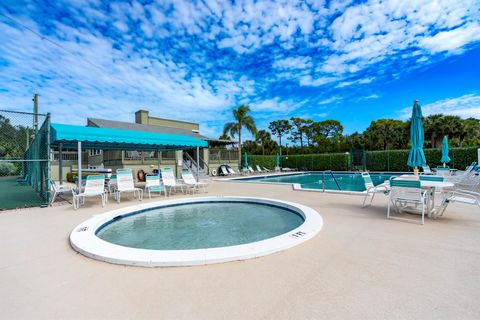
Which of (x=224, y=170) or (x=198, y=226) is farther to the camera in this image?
(x=224, y=170)

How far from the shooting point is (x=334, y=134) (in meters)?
51.8

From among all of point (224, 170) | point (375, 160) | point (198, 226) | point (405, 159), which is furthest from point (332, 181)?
point (198, 226)

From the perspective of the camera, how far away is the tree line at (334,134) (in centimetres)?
3047

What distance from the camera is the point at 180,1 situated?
35.0ft

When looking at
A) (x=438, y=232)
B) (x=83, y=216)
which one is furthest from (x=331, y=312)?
(x=83, y=216)

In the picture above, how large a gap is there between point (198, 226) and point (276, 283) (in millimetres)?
3457

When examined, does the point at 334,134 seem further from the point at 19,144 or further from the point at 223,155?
the point at 19,144

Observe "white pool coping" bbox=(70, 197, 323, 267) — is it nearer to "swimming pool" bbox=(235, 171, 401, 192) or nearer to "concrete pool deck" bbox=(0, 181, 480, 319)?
"concrete pool deck" bbox=(0, 181, 480, 319)

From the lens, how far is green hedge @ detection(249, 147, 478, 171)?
66.3ft

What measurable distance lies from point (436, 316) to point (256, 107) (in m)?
27.2

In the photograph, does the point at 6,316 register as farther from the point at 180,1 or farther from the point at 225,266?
the point at 180,1

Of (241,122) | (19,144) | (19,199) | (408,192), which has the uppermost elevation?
(241,122)

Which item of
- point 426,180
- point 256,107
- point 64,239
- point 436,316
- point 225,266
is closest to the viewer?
point 436,316

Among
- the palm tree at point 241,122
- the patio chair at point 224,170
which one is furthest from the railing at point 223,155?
the palm tree at point 241,122
